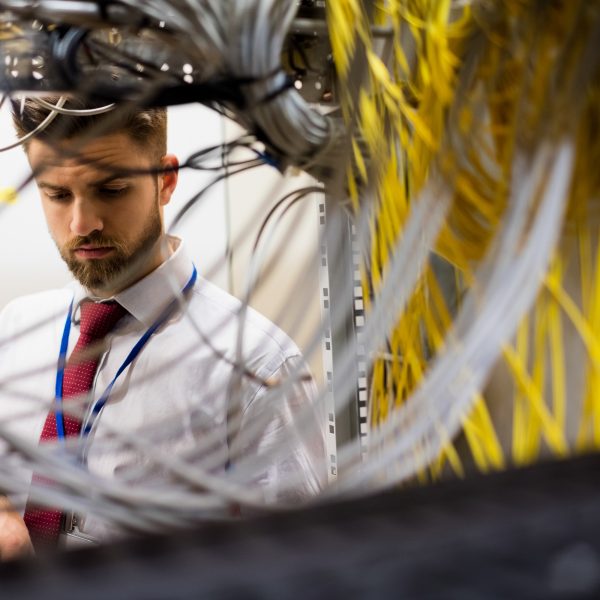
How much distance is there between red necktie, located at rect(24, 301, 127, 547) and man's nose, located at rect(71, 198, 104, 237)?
0.15 m

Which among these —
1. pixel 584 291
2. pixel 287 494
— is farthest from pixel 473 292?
pixel 287 494

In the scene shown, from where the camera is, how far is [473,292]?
0.40 m

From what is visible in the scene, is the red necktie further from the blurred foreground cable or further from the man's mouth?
the blurred foreground cable

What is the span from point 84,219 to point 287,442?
1.02 m

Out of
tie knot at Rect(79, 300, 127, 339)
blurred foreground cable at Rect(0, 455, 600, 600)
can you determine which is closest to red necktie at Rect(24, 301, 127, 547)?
tie knot at Rect(79, 300, 127, 339)

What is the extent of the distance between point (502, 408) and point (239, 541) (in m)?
0.39

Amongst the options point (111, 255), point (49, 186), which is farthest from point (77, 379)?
point (49, 186)

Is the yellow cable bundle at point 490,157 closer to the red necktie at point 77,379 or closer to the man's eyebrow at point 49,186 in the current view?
the red necktie at point 77,379

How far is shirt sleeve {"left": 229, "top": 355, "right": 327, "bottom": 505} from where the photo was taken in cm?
46

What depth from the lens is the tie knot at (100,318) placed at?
1.41m

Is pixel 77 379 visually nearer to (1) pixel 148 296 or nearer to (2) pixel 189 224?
(1) pixel 148 296

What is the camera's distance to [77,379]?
1.35 meters

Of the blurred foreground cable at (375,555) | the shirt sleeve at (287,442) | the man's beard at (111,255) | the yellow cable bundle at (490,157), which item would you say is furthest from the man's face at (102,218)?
the blurred foreground cable at (375,555)

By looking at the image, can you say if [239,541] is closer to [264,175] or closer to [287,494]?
[287,494]
